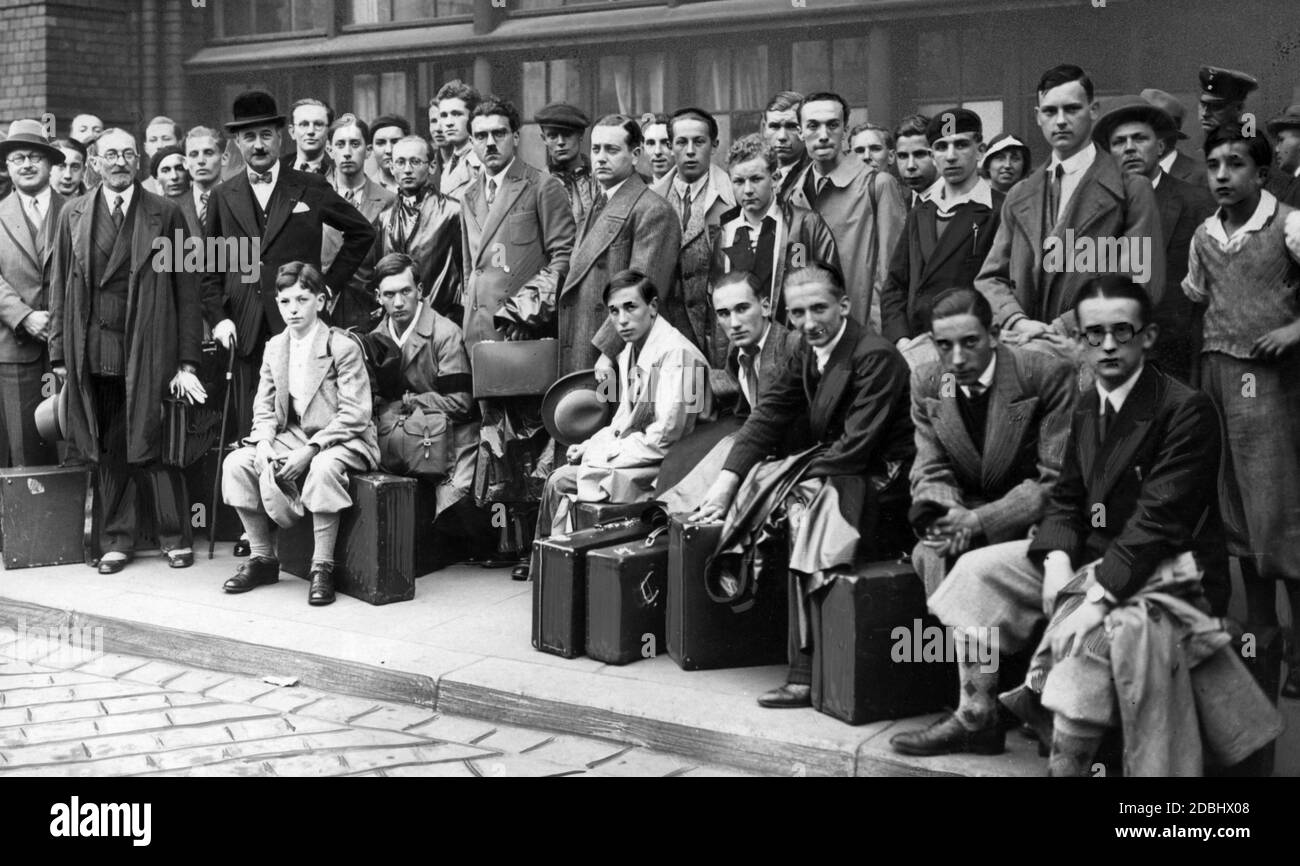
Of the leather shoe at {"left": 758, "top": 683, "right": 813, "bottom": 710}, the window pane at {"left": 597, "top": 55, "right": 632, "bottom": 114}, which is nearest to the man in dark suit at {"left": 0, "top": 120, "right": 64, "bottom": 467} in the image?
the window pane at {"left": 597, "top": 55, "right": 632, "bottom": 114}

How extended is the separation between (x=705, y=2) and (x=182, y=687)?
4846 millimetres

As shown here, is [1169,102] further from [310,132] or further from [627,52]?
[310,132]

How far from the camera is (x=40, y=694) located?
19.0 ft

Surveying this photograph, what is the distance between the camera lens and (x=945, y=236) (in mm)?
5941

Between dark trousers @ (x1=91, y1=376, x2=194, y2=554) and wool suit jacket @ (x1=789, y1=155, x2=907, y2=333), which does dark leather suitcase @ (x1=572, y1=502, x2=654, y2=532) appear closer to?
wool suit jacket @ (x1=789, y1=155, x2=907, y2=333)

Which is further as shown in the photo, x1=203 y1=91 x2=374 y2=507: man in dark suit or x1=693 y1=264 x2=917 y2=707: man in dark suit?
x1=203 y1=91 x2=374 y2=507: man in dark suit

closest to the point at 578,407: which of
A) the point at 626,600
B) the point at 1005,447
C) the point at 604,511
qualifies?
the point at 604,511

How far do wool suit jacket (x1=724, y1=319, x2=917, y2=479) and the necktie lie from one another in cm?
86

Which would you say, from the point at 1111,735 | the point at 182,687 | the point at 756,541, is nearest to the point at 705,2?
the point at 756,541

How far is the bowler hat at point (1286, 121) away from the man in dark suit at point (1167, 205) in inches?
14.3

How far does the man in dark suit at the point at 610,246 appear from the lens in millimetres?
6633

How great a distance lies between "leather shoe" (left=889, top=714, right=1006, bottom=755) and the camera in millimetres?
4559

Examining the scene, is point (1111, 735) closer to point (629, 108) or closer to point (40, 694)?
point (40, 694)

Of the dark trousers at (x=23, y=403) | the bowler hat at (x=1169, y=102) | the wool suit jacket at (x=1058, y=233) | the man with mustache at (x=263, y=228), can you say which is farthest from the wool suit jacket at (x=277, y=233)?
the bowler hat at (x=1169, y=102)
